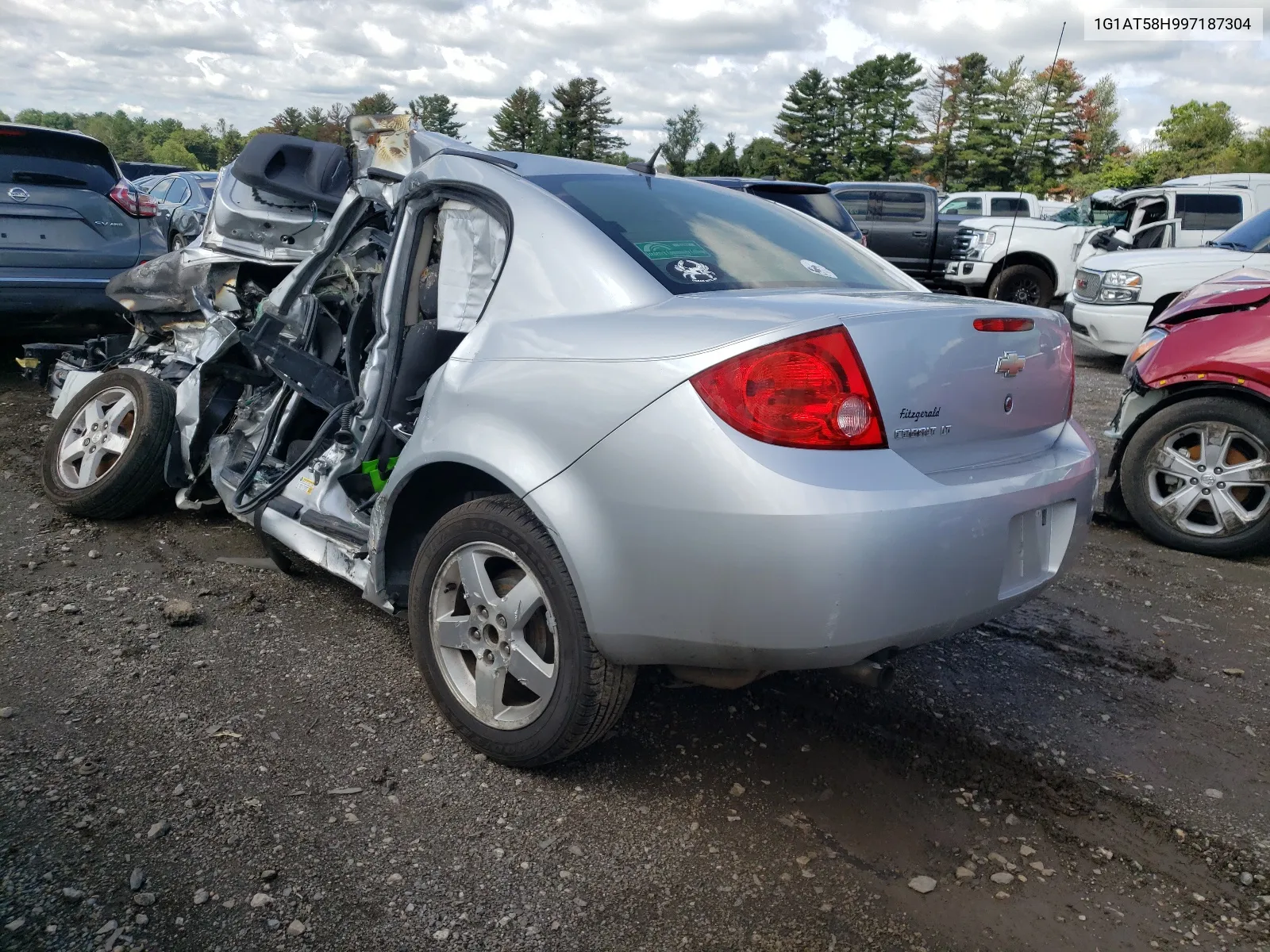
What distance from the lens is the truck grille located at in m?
9.98

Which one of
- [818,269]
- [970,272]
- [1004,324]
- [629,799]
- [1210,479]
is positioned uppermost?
[818,269]

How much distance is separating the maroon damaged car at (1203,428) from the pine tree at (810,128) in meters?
57.1

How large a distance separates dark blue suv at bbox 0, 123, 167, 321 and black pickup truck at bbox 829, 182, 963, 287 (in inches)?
460

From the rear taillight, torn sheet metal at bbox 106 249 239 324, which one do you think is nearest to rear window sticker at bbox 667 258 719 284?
torn sheet metal at bbox 106 249 239 324

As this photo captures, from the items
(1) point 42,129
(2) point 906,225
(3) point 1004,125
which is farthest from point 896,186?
(3) point 1004,125

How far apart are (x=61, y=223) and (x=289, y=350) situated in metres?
4.25

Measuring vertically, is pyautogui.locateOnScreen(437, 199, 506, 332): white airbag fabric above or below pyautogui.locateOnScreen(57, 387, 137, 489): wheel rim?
above

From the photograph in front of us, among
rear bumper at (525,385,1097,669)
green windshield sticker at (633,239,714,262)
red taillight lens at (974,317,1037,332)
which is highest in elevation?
green windshield sticker at (633,239,714,262)

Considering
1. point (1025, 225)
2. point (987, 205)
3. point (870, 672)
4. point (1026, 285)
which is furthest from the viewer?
point (987, 205)

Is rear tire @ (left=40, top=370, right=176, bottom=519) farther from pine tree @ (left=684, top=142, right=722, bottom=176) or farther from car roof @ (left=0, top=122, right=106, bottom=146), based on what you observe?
pine tree @ (left=684, top=142, right=722, bottom=176)

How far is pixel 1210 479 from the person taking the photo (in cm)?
489

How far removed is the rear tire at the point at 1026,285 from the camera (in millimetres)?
14938

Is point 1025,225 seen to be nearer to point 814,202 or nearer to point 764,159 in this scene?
point 814,202

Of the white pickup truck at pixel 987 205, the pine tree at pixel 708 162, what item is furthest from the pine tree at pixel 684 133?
the white pickup truck at pixel 987 205
